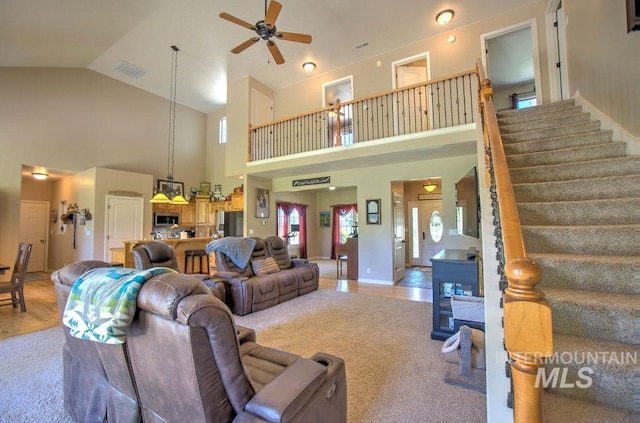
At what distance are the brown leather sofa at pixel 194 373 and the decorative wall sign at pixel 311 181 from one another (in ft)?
17.8

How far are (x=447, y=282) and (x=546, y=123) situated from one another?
2472 millimetres

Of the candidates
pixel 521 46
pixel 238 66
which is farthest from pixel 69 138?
pixel 521 46

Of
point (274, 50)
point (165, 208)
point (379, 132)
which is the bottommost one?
point (165, 208)

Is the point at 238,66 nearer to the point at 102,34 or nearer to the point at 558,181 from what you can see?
the point at 102,34

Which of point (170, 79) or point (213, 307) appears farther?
point (170, 79)

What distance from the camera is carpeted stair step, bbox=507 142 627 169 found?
8.41 feet

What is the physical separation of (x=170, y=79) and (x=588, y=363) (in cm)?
925

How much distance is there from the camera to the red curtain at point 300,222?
9.07 m

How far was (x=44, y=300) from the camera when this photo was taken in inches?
186

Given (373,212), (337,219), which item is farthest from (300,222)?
(373,212)

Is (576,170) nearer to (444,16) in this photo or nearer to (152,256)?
(444,16)

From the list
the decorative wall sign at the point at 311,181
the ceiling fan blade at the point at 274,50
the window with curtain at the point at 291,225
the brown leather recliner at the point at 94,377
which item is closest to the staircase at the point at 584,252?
the brown leather recliner at the point at 94,377

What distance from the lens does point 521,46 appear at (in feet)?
18.3

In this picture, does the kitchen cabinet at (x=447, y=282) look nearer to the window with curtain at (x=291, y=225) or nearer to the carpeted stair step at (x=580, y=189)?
the carpeted stair step at (x=580, y=189)
